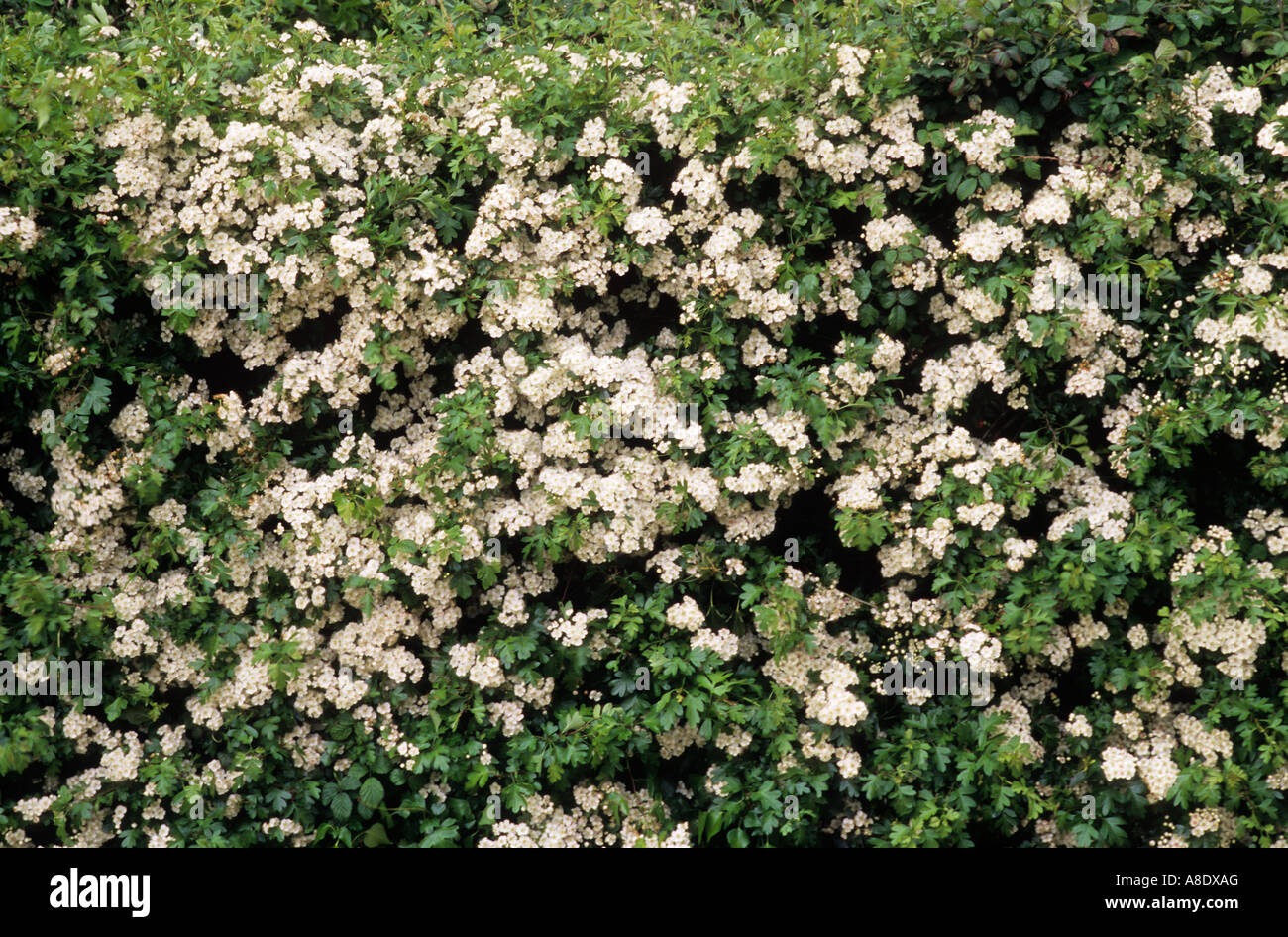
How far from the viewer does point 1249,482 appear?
4262 mm

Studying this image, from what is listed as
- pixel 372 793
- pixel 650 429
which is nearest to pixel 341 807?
pixel 372 793

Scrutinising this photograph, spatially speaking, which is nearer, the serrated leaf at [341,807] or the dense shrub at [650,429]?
the dense shrub at [650,429]

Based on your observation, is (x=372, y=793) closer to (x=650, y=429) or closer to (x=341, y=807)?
(x=341, y=807)

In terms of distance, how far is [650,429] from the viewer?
423 centimetres

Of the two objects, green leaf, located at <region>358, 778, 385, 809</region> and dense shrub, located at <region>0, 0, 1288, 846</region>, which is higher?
dense shrub, located at <region>0, 0, 1288, 846</region>

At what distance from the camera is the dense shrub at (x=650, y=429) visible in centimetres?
407

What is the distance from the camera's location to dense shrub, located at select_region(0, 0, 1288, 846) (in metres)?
4.07

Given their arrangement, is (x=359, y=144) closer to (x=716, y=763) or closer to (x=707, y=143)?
(x=707, y=143)

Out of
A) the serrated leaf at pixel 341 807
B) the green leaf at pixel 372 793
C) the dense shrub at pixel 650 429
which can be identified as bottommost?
the serrated leaf at pixel 341 807

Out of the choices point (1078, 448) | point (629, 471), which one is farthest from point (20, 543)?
point (1078, 448)

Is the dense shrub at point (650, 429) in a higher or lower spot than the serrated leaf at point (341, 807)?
higher
